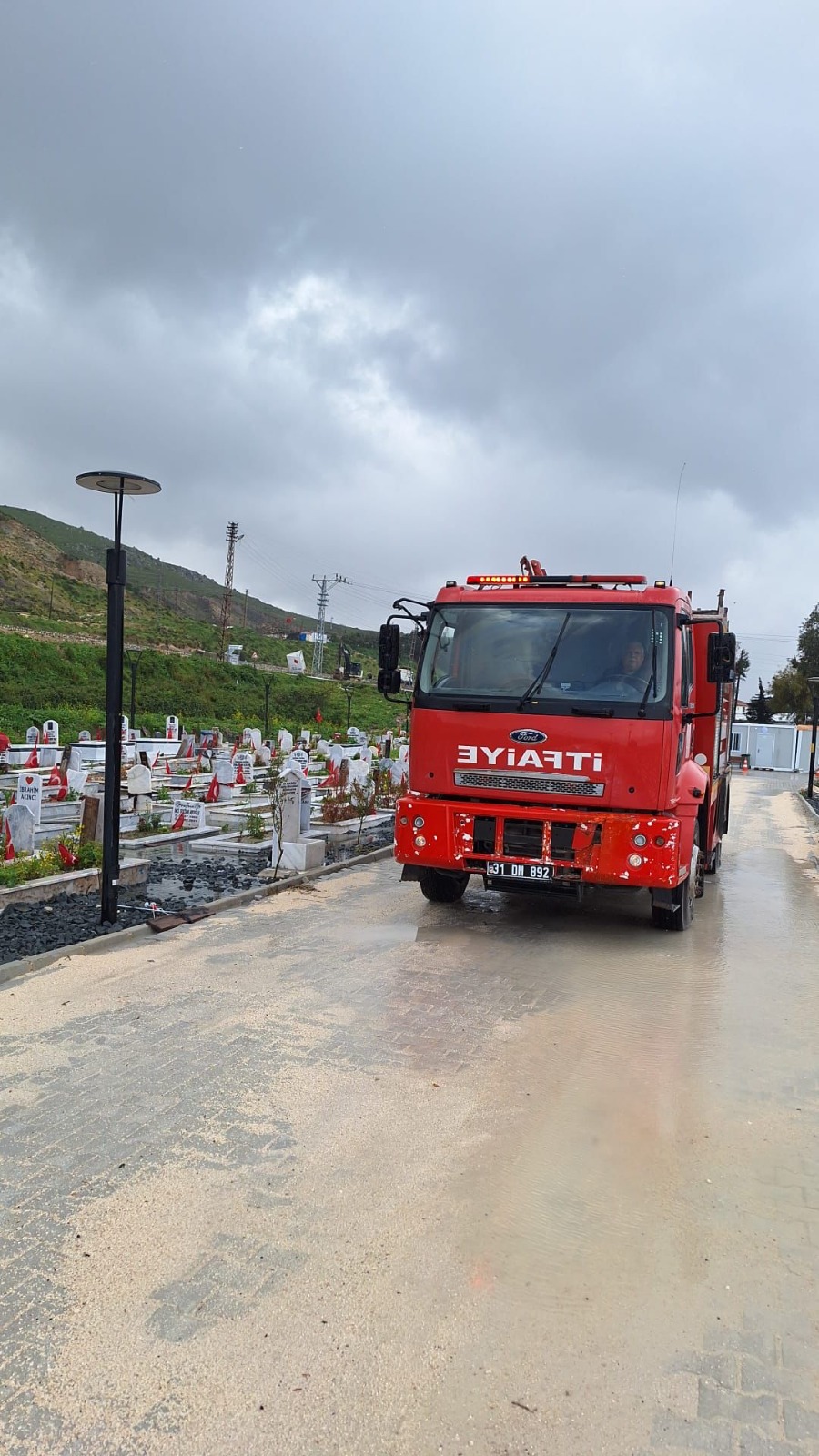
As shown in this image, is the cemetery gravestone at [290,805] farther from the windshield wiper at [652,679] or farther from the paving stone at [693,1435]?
the paving stone at [693,1435]

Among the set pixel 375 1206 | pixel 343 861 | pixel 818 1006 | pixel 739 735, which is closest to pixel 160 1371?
pixel 375 1206

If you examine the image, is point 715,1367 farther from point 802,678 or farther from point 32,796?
point 802,678

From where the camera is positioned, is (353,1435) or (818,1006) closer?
(353,1435)

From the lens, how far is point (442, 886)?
9.08 m

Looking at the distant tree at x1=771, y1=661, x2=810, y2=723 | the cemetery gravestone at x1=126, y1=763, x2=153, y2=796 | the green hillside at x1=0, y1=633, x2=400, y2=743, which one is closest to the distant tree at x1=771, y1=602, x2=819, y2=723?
the distant tree at x1=771, y1=661, x2=810, y2=723

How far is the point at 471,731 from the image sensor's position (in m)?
7.70

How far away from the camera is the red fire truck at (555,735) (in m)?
7.27

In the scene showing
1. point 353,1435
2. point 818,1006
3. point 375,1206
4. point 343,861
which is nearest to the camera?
point 353,1435

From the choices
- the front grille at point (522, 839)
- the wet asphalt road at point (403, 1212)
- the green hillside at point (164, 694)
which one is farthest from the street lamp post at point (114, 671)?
the green hillside at point (164, 694)

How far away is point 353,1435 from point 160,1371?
0.60 meters

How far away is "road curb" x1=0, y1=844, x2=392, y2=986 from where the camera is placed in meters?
6.26

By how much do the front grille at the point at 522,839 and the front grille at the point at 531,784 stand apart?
262 millimetres

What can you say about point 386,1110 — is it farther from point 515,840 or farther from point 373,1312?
point 515,840

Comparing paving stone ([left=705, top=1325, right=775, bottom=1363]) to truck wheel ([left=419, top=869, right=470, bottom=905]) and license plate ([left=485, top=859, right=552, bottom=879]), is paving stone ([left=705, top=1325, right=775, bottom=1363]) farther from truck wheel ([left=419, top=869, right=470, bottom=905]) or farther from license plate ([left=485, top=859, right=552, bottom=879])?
truck wheel ([left=419, top=869, right=470, bottom=905])
